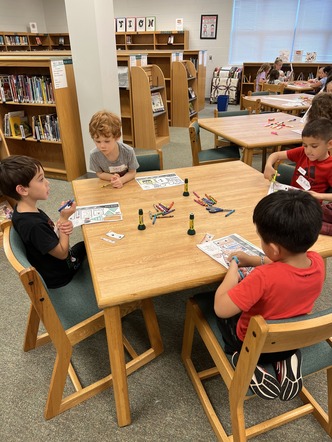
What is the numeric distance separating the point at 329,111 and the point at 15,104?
11.4 feet

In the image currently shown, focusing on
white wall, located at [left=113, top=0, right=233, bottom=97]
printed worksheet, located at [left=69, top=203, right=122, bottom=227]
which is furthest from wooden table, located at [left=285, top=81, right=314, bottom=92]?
printed worksheet, located at [left=69, top=203, right=122, bottom=227]

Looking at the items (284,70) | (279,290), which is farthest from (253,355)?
(284,70)

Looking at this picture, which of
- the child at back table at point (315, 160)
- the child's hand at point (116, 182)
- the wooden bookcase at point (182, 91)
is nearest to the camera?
the child at back table at point (315, 160)

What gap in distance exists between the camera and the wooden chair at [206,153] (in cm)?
293

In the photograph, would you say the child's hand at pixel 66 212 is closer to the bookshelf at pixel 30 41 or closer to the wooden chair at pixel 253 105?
the wooden chair at pixel 253 105

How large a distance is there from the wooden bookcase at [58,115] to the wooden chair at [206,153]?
1.53 metres

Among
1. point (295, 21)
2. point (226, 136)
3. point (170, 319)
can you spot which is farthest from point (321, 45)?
point (170, 319)

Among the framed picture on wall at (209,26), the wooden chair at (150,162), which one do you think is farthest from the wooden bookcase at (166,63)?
the wooden chair at (150,162)

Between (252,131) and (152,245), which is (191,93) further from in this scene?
(152,245)

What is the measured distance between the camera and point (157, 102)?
15.9 feet

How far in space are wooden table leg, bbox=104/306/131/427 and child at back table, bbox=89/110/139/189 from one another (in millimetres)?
913

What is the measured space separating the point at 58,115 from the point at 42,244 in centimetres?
263

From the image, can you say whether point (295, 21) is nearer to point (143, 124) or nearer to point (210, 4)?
point (210, 4)

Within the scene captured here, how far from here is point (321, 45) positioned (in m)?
7.54
